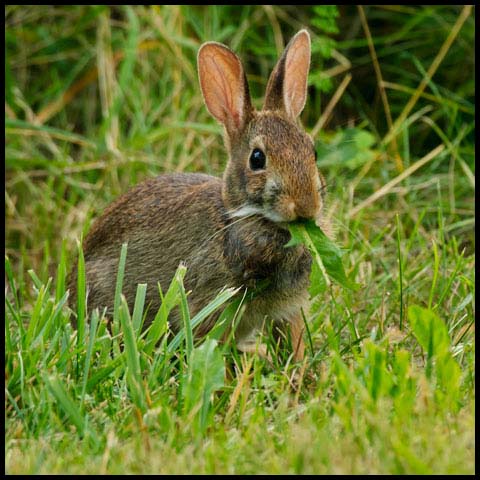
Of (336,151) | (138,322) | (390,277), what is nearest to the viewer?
(138,322)

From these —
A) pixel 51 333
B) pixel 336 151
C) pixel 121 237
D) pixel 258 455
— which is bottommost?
pixel 258 455

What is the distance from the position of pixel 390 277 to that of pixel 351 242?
32 centimetres

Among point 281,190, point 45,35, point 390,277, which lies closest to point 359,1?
point 45,35

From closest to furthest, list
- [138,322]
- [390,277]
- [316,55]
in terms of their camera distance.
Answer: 1. [138,322]
2. [390,277]
3. [316,55]

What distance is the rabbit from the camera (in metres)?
3.76

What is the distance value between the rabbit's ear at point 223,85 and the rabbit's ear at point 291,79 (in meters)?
0.11

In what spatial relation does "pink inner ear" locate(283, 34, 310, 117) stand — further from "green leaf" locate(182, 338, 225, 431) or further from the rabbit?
"green leaf" locate(182, 338, 225, 431)

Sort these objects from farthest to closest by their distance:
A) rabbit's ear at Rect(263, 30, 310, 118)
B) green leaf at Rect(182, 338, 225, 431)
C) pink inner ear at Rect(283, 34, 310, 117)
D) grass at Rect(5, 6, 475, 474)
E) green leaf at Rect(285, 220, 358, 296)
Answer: pink inner ear at Rect(283, 34, 310, 117), rabbit's ear at Rect(263, 30, 310, 118), green leaf at Rect(285, 220, 358, 296), green leaf at Rect(182, 338, 225, 431), grass at Rect(5, 6, 475, 474)

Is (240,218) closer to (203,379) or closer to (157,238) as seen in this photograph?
(157,238)

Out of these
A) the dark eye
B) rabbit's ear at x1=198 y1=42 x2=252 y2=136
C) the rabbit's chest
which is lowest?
the rabbit's chest

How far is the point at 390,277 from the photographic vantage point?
176 inches

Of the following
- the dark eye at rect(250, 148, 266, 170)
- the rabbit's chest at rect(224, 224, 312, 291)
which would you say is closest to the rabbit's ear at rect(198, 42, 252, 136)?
the dark eye at rect(250, 148, 266, 170)

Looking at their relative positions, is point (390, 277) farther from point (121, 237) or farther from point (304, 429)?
point (304, 429)

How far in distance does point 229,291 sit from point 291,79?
1.12m
